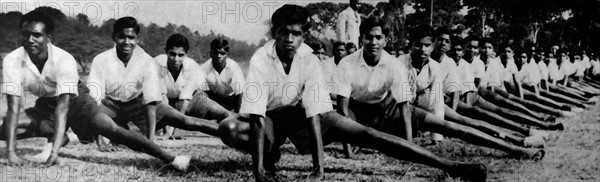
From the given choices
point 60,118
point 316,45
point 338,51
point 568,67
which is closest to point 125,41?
point 60,118

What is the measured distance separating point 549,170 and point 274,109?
175 cm

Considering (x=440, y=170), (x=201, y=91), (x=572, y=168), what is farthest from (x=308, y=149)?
(x=572, y=168)

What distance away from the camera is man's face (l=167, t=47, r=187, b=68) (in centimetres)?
385

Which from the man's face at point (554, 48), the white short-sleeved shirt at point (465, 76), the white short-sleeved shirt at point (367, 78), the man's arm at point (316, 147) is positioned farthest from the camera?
the man's face at point (554, 48)

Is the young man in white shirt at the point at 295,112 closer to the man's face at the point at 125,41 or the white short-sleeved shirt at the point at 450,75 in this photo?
the man's face at the point at 125,41

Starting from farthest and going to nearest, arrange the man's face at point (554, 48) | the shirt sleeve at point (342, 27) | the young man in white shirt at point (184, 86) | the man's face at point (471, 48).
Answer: the man's face at point (554, 48), the man's face at point (471, 48), the shirt sleeve at point (342, 27), the young man in white shirt at point (184, 86)

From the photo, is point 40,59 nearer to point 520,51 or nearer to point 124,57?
point 124,57

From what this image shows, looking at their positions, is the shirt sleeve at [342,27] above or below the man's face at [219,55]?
above

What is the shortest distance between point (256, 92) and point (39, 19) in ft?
4.39

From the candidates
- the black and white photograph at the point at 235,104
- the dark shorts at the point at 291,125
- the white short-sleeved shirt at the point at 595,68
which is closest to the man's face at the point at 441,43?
the black and white photograph at the point at 235,104

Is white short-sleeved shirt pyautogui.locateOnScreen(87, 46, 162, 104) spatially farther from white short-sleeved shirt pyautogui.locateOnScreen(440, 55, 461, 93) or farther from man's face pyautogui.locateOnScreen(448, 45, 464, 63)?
man's face pyautogui.locateOnScreen(448, 45, 464, 63)

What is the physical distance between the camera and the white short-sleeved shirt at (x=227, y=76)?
14.2 feet

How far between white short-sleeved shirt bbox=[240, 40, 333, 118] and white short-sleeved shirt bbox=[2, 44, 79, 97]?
111cm

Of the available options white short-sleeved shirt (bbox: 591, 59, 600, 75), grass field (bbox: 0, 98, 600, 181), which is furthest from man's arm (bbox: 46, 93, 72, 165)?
white short-sleeved shirt (bbox: 591, 59, 600, 75)
